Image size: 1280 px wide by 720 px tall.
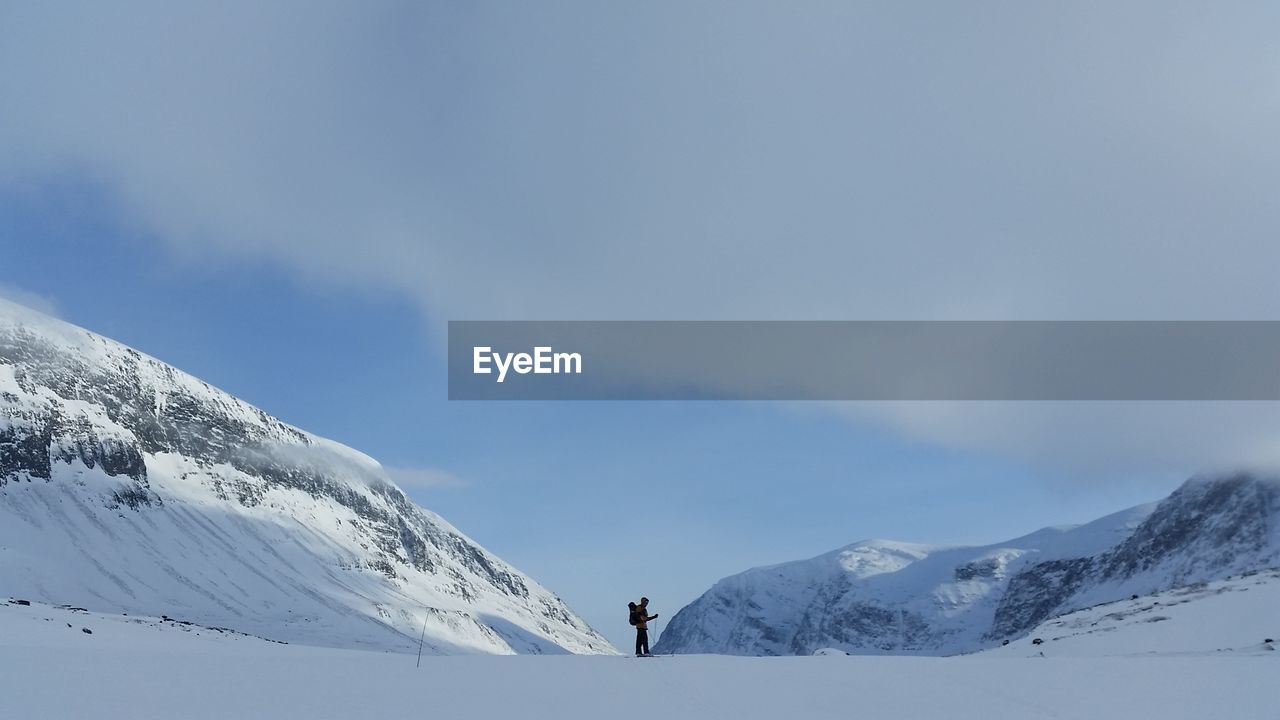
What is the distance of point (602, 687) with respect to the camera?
13305 mm

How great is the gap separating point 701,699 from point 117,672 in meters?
7.75

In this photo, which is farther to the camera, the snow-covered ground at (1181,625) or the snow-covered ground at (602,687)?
the snow-covered ground at (1181,625)

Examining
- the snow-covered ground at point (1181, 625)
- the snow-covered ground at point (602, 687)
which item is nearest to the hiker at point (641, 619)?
the snow-covered ground at point (602, 687)

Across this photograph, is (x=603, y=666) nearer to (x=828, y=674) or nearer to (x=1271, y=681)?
(x=828, y=674)

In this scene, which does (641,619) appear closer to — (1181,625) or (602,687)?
(602,687)

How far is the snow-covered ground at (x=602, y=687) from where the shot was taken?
34.6 feet

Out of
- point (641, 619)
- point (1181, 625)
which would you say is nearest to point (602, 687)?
point (641, 619)

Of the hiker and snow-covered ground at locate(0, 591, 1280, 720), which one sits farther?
the hiker

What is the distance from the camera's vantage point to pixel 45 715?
29.8ft

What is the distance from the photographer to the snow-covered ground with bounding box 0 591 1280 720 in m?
10.5

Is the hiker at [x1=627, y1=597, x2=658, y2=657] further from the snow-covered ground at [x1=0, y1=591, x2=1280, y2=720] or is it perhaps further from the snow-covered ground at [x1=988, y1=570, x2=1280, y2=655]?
the snow-covered ground at [x1=988, y1=570, x2=1280, y2=655]

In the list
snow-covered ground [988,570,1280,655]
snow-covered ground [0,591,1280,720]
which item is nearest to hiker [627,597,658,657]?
snow-covered ground [0,591,1280,720]

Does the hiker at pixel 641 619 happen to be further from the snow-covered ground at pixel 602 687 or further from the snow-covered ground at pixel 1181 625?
the snow-covered ground at pixel 1181 625

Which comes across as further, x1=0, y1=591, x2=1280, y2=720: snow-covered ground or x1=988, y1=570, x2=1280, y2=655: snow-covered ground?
x1=988, y1=570, x2=1280, y2=655: snow-covered ground
